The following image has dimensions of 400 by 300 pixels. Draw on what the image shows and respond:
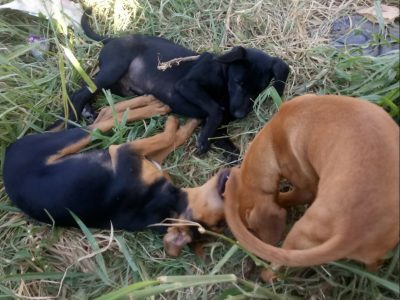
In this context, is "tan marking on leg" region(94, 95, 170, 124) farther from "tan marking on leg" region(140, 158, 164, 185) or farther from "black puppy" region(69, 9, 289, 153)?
"tan marking on leg" region(140, 158, 164, 185)

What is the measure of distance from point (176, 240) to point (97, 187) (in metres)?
0.71

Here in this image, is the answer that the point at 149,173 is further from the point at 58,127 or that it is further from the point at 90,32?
the point at 90,32

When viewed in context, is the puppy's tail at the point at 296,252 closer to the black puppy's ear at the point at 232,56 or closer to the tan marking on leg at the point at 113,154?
the tan marking on leg at the point at 113,154

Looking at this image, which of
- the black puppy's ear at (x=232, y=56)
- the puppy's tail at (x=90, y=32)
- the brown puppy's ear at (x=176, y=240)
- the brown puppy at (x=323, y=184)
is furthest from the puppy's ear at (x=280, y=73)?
the puppy's tail at (x=90, y=32)

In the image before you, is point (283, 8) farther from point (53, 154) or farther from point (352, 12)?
point (53, 154)

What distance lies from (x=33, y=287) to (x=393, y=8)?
11.4 ft

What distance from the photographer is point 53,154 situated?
13.3 ft

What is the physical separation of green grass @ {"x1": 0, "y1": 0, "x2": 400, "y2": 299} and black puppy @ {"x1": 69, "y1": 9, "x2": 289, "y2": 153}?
159mm

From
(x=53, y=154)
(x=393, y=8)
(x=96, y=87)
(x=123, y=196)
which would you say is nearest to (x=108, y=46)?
(x=96, y=87)

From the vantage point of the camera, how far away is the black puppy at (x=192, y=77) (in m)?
4.22

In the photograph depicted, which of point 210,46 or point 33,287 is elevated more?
point 210,46

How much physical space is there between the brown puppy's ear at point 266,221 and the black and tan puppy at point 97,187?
1.18 feet

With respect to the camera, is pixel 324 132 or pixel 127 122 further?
pixel 127 122

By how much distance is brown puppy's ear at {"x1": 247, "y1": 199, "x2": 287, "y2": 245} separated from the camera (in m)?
3.43
